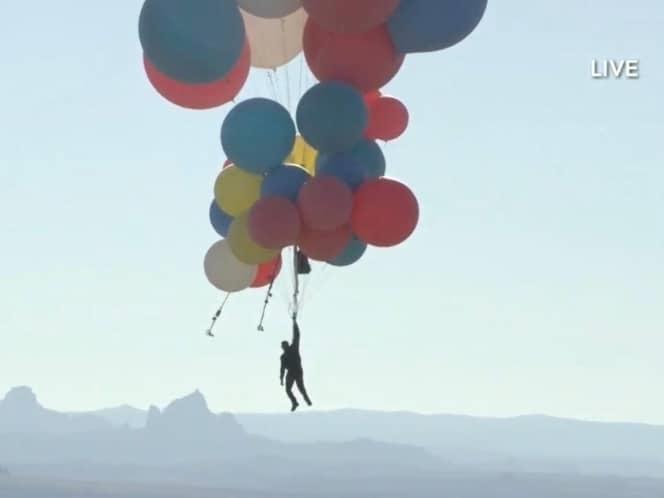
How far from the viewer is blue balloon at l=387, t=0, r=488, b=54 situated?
507 inches

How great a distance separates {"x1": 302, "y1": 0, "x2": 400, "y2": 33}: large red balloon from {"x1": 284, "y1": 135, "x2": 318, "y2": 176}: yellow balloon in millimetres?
2601

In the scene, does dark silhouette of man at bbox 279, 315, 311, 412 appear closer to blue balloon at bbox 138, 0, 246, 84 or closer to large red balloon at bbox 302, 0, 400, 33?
blue balloon at bbox 138, 0, 246, 84

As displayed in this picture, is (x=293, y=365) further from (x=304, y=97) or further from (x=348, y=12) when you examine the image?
(x=348, y=12)

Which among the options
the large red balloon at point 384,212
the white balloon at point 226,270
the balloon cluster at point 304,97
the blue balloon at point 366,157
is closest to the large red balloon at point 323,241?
the balloon cluster at point 304,97

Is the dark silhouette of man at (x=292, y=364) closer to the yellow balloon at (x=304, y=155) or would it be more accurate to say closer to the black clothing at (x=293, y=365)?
the black clothing at (x=293, y=365)

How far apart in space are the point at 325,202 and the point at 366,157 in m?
1.07

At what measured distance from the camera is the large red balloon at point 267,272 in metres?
15.4

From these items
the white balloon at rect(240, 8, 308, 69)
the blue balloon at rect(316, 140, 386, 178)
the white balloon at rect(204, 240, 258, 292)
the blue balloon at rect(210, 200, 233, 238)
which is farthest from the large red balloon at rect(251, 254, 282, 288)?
the white balloon at rect(240, 8, 308, 69)

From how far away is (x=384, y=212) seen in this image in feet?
44.8

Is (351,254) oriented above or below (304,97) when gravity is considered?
below

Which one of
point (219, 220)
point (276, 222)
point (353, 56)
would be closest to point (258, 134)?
point (276, 222)

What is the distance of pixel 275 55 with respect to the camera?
1438cm

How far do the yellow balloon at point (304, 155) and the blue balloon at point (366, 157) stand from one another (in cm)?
72

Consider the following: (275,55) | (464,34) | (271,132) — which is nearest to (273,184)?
(271,132)
